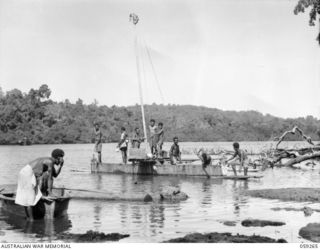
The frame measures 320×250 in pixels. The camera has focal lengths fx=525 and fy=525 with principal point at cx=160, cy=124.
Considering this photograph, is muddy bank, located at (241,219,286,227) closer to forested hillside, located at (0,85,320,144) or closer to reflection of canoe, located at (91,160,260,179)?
reflection of canoe, located at (91,160,260,179)

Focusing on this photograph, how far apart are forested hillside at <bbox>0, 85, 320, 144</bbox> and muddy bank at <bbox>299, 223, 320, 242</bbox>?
76.8 metres

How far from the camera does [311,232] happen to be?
1095cm

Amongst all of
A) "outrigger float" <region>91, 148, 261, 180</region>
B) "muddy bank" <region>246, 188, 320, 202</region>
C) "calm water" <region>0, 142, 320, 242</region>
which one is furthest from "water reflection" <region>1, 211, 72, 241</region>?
"outrigger float" <region>91, 148, 261, 180</region>

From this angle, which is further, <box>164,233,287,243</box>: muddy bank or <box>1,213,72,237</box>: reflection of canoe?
<box>1,213,72,237</box>: reflection of canoe

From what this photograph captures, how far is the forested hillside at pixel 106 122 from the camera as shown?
9994cm

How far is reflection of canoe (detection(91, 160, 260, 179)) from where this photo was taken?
79.4 ft

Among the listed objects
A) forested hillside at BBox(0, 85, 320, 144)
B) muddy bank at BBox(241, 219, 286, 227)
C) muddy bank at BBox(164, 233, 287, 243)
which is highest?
forested hillside at BBox(0, 85, 320, 144)

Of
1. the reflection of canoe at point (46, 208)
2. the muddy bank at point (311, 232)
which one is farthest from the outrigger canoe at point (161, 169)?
the muddy bank at point (311, 232)

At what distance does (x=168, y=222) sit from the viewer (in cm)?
1300

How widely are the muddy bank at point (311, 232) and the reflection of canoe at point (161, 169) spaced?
38.3 ft

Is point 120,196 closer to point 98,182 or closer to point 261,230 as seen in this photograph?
point 261,230

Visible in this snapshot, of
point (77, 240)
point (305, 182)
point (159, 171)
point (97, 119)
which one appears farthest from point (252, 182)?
point (97, 119)

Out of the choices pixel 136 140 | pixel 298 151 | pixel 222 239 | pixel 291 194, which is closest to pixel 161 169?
pixel 136 140

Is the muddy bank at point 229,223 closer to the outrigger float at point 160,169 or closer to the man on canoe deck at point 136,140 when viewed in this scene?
the outrigger float at point 160,169
